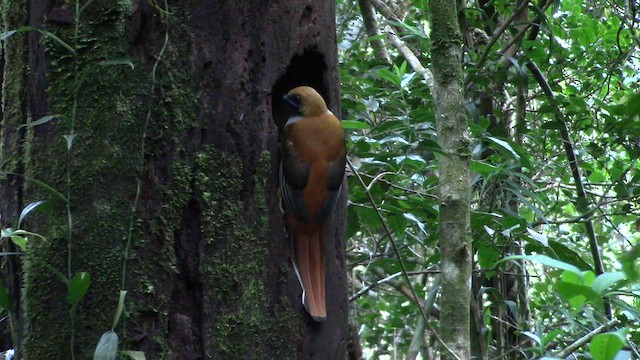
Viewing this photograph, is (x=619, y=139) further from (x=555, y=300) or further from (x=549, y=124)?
(x=555, y=300)

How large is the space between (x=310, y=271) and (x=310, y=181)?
271 mm

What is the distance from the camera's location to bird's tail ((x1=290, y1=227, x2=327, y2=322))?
2.30 meters

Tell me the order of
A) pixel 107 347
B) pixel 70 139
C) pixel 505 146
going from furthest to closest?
pixel 505 146 < pixel 70 139 < pixel 107 347

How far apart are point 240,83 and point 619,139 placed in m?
2.43

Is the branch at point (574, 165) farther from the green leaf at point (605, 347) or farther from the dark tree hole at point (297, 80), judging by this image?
the green leaf at point (605, 347)

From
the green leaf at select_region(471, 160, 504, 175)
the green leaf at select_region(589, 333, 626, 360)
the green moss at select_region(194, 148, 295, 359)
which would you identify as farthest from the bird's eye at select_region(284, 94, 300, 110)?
the green leaf at select_region(589, 333, 626, 360)

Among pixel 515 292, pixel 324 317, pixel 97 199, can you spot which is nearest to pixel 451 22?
pixel 324 317

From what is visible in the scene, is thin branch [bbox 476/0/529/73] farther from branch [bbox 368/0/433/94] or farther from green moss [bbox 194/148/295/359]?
green moss [bbox 194/148/295/359]

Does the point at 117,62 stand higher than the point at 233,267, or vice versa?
the point at 117,62

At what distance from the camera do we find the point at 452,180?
3074 mm

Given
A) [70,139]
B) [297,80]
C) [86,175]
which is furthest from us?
[297,80]

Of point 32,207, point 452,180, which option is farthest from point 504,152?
point 32,207

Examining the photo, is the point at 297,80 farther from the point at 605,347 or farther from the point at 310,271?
the point at 605,347

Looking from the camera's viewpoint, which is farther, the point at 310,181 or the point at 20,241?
the point at 310,181
